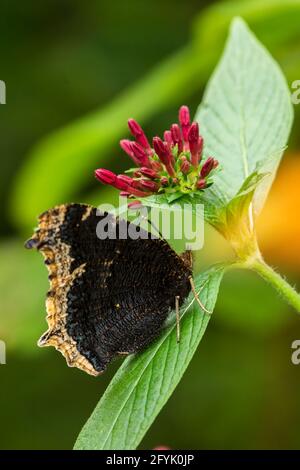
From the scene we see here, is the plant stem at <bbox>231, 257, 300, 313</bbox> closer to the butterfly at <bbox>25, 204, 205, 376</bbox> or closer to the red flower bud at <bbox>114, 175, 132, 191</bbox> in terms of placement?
the butterfly at <bbox>25, 204, 205, 376</bbox>

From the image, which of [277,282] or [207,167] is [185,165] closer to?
[207,167]

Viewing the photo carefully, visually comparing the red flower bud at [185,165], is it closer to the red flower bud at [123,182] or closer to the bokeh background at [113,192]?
the red flower bud at [123,182]

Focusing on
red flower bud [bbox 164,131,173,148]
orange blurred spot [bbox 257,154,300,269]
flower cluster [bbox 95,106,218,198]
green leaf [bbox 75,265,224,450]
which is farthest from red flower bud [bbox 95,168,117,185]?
orange blurred spot [bbox 257,154,300,269]

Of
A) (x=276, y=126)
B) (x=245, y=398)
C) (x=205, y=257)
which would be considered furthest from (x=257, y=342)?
(x=276, y=126)

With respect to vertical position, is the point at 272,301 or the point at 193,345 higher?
the point at 193,345

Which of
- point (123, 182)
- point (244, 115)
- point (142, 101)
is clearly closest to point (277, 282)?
point (123, 182)

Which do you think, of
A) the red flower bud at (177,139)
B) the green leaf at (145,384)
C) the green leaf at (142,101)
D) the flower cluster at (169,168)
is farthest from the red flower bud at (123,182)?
the green leaf at (142,101)
